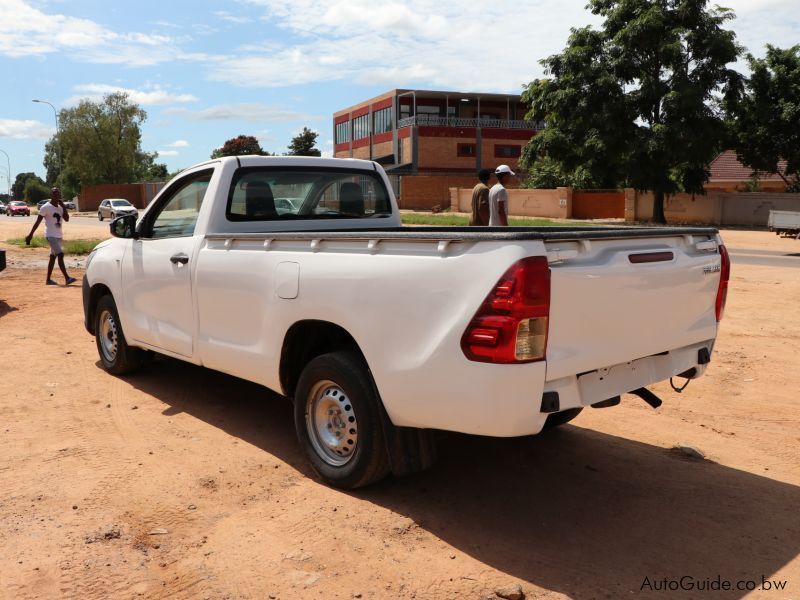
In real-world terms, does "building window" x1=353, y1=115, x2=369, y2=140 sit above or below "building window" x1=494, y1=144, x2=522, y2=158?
above

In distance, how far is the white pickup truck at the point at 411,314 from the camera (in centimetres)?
334

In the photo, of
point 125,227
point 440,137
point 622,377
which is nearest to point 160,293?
point 125,227

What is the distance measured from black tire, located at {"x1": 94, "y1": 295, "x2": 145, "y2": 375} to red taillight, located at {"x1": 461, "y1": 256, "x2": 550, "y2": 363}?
4.17 metres

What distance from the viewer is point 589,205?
4169 cm

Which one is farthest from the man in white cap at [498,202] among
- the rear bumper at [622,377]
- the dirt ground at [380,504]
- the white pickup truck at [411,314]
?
the rear bumper at [622,377]

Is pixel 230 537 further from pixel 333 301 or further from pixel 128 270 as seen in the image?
pixel 128 270

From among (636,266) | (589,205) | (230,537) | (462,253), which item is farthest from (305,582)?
(589,205)

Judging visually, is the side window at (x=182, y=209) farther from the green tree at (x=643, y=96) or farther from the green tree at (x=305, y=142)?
the green tree at (x=305, y=142)

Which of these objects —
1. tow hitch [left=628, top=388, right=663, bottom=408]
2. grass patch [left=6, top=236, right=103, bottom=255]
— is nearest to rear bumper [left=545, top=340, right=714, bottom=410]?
tow hitch [left=628, top=388, right=663, bottom=408]

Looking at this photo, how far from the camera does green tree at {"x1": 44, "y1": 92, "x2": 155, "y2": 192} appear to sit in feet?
233

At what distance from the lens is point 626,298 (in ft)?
12.3

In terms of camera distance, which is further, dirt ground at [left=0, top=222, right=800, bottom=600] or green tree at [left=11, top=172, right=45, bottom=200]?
green tree at [left=11, top=172, right=45, bottom=200]

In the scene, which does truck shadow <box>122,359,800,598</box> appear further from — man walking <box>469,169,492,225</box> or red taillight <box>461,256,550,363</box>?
man walking <box>469,169,492,225</box>

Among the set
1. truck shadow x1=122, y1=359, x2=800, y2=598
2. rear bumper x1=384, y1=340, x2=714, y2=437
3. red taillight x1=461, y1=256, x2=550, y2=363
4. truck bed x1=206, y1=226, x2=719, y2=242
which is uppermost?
truck bed x1=206, y1=226, x2=719, y2=242
